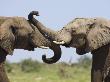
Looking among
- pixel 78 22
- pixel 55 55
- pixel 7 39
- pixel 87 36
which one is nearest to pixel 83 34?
pixel 87 36

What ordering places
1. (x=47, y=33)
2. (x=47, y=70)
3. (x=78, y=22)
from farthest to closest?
→ (x=47, y=70), (x=47, y=33), (x=78, y=22)

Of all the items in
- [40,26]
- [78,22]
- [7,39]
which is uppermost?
[78,22]

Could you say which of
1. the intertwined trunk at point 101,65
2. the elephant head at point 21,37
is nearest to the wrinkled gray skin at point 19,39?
the elephant head at point 21,37

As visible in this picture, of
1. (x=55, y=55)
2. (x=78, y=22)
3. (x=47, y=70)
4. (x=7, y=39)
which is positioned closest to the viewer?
(x=7, y=39)

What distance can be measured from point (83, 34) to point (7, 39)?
1.71m

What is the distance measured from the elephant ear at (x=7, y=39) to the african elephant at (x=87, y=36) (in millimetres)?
745

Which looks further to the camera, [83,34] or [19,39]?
[19,39]

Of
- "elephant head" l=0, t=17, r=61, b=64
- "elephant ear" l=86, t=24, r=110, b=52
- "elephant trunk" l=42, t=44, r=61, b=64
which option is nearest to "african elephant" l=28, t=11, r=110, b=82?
"elephant ear" l=86, t=24, r=110, b=52

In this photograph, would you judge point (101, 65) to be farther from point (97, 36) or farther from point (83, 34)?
point (83, 34)

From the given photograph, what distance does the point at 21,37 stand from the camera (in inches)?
627

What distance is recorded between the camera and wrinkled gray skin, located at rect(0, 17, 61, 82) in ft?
50.6

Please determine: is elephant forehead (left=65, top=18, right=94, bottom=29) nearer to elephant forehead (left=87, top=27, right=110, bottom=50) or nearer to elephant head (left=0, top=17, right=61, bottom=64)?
elephant forehead (left=87, top=27, right=110, bottom=50)

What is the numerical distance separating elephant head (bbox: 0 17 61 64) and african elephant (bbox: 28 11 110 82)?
8.7 inches

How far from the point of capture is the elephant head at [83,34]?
15.4 metres
